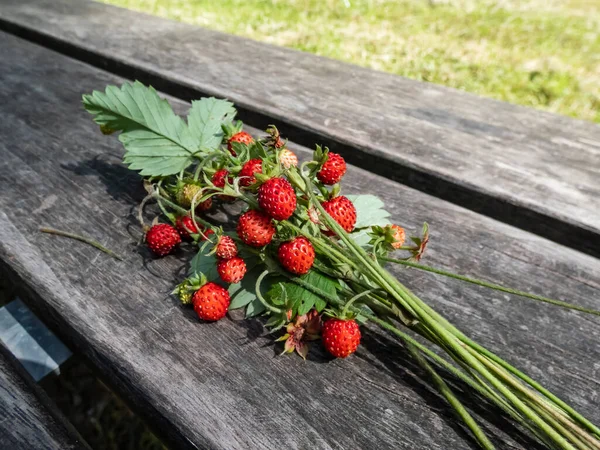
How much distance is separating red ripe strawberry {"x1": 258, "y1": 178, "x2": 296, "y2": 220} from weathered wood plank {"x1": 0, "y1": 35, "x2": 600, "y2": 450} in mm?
185

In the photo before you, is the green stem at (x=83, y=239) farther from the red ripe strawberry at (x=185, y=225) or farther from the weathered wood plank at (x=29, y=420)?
the weathered wood plank at (x=29, y=420)

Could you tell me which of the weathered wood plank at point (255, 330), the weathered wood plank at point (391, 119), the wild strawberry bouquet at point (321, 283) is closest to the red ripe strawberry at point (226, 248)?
the wild strawberry bouquet at point (321, 283)

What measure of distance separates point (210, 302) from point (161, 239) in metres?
0.17

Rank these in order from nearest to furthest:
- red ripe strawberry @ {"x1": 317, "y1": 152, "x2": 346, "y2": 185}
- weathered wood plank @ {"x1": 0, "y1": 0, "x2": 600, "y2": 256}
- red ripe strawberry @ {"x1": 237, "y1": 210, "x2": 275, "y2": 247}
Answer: red ripe strawberry @ {"x1": 237, "y1": 210, "x2": 275, "y2": 247}
red ripe strawberry @ {"x1": 317, "y1": 152, "x2": 346, "y2": 185}
weathered wood plank @ {"x1": 0, "y1": 0, "x2": 600, "y2": 256}

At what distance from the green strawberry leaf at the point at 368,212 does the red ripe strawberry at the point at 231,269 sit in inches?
9.3

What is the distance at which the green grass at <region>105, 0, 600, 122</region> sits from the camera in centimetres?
286

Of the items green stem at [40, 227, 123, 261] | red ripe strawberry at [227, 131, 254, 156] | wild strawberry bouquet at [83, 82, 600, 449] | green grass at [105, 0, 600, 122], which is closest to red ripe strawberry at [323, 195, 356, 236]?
wild strawberry bouquet at [83, 82, 600, 449]

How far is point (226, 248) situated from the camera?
2.42 feet

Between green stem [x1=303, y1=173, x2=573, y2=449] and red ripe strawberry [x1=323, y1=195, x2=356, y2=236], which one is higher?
red ripe strawberry [x1=323, y1=195, x2=356, y2=236]

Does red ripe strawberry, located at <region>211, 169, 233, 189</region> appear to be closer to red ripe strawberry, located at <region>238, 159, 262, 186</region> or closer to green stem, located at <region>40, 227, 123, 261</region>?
red ripe strawberry, located at <region>238, 159, 262, 186</region>

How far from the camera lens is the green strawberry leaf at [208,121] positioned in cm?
97

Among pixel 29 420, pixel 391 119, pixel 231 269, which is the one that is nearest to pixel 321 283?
pixel 231 269

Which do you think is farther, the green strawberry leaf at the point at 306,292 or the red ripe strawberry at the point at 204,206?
the red ripe strawberry at the point at 204,206

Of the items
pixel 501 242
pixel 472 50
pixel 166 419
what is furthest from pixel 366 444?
pixel 472 50
